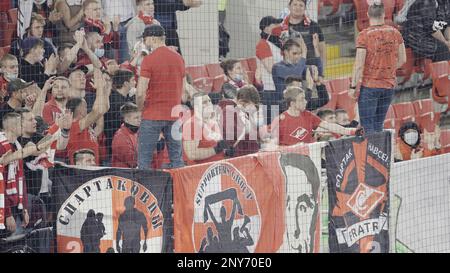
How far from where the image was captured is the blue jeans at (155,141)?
10727mm

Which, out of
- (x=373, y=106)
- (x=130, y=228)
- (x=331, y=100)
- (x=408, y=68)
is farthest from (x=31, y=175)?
(x=408, y=68)

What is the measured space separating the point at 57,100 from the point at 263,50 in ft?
6.73

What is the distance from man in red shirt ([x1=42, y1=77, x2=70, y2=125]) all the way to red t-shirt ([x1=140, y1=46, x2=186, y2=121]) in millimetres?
661

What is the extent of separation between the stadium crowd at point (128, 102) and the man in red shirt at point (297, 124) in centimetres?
1

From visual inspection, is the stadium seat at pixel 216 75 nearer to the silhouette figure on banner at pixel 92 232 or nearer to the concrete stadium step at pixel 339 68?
the concrete stadium step at pixel 339 68

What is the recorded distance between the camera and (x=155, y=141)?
10.8m

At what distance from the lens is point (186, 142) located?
431 inches

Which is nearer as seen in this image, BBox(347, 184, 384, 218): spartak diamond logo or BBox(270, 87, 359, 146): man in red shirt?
BBox(347, 184, 384, 218): spartak diamond logo

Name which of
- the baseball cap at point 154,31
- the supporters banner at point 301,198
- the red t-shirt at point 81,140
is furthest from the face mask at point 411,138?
the red t-shirt at point 81,140

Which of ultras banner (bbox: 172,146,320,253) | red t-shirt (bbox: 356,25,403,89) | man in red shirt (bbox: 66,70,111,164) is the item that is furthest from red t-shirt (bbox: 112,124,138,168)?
red t-shirt (bbox: 356,25,403,89)

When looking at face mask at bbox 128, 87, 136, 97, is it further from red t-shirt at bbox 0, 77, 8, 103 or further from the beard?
red t-shirt at bbox 0, 77, 8, 103

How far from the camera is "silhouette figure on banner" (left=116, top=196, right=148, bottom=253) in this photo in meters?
10.2
